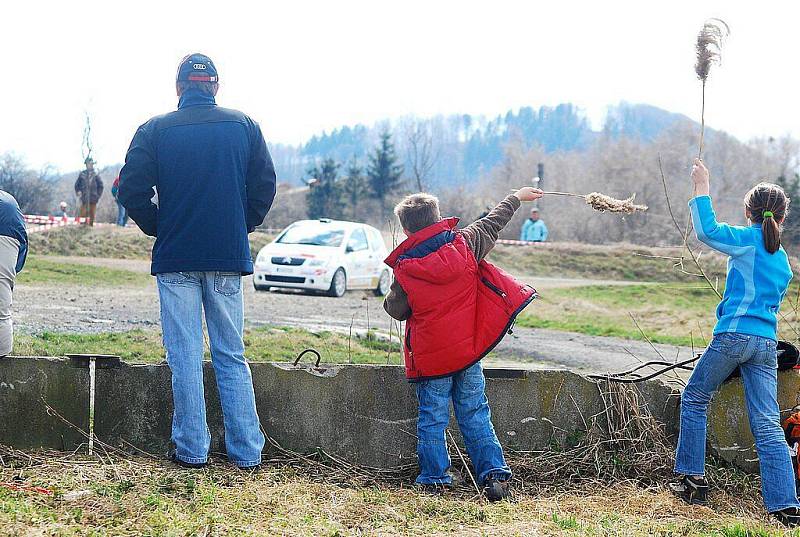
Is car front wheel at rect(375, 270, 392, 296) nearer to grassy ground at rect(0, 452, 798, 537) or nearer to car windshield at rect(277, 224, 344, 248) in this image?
car windshield at rect(277, 224, 344, 248)

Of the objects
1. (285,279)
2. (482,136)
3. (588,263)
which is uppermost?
(482,136)

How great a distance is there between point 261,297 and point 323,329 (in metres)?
4.21

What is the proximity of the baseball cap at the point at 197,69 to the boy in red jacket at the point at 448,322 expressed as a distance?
1.23 meters

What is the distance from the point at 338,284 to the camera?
1612 cm

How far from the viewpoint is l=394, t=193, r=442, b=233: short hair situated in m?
4.69

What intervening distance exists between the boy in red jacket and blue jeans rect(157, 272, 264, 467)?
867 mm

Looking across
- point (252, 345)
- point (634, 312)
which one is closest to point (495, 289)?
point (252, 345)

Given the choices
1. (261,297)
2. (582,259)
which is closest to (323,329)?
(261,297)

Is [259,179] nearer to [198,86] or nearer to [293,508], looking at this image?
[198,86]

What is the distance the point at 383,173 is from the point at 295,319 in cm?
4912

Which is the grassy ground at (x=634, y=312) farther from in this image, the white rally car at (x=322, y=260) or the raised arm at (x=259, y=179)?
the raised arm at (x=259, y=179)

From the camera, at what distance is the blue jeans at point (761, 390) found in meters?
4.37

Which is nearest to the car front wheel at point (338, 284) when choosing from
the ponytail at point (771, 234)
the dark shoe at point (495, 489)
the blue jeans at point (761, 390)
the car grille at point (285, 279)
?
the car grille at point (285, 279)

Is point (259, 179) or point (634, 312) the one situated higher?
point (259, 179)
